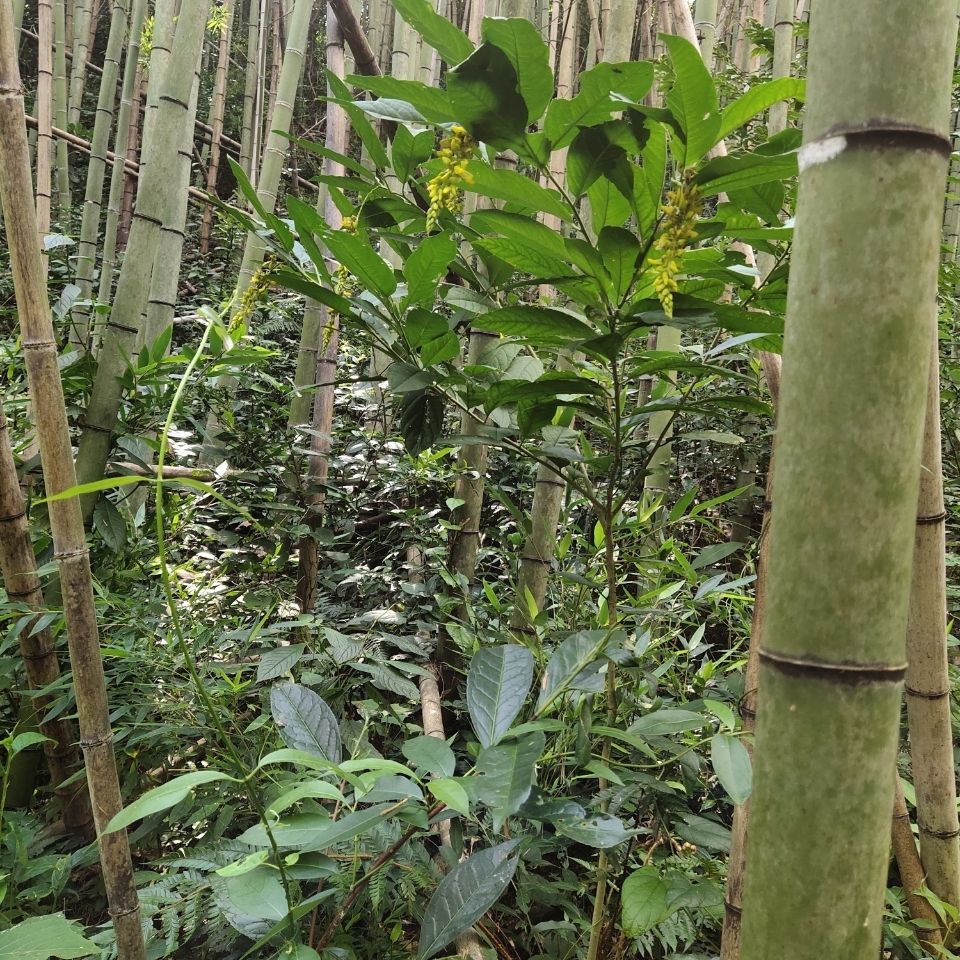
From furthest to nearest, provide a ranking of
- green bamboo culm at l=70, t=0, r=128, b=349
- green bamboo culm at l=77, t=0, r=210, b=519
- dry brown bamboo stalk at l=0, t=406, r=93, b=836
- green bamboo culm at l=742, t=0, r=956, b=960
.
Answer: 1. green bamboo culm at l=70, t=0, r=128, b=349
2. green bamboo culm at l=77, t=0, r=210, b=519
3. dry brown bamboo stalk at l=0, t=406, r=93, b=836
4. green bamboo culm at l=742, t=0, r=956, b=960

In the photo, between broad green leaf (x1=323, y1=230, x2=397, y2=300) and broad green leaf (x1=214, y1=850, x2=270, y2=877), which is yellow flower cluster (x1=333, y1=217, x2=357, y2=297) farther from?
broad green leaf (x1=214, y1=850, x2=270, y2=877)

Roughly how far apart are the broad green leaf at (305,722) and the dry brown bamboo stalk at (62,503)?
0.17 meters

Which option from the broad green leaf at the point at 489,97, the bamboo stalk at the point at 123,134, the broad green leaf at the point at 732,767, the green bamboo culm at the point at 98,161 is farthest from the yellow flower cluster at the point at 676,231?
the bamboo stalk at the point at 123,134

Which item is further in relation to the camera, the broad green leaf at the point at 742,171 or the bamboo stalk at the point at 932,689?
the bamboo stalk at the point at 932,689

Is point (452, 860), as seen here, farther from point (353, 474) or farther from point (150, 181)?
point (353, 474)

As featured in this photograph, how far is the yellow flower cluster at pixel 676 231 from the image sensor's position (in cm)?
46

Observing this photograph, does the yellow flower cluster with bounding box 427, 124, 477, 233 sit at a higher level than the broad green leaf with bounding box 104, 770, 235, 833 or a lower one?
higher

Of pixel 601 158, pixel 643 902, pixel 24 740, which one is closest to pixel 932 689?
pixel 643 902

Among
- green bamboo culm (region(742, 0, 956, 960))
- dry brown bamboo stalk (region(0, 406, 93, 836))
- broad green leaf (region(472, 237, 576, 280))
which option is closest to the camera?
green bamboo culm (region(742, 0, 956, 960))

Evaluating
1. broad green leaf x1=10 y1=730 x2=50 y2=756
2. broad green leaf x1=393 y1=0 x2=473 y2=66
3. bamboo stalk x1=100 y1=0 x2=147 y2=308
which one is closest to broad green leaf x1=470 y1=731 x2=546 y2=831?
broad green leaf x1=393 y1=0 x2=473 y2=66

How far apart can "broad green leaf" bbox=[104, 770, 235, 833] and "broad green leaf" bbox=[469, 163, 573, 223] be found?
0.42m

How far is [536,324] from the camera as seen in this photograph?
0.55 m

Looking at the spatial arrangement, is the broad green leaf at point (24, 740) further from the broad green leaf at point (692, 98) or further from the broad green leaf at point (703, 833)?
the broad green leaf at point (692, 98)

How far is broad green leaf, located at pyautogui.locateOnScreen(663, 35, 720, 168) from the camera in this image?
0.43 m
